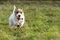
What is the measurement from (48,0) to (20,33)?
9.51 meters

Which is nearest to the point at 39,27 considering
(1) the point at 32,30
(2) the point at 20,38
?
(1) the point at 32,30

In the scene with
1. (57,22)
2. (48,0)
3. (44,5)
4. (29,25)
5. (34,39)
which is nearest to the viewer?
(34,39)

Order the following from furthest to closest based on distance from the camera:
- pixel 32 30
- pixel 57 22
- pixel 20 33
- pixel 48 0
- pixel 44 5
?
pixel 48 0
pixel 44 5
pixel 57 22
pixel 32 30
pixel 20 33

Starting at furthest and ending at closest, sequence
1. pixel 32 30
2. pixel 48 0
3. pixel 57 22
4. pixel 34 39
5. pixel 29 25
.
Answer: pixel 48 0, pixel 57 22, pixel 29 25, pixel 32 30, pixel 34 39

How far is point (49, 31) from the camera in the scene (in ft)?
29.6

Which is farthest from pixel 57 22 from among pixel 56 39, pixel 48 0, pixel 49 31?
pixel 48 0

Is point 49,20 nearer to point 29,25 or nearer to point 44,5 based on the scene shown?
point 29,25

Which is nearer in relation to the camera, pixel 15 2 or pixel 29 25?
pixel 29 25

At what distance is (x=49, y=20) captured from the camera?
1145cm

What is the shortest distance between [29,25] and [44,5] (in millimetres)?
6680

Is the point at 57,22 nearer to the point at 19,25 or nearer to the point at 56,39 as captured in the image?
the point at 19,25

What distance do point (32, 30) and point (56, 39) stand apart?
5.97 feet

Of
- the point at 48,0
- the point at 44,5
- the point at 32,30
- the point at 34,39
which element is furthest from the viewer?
the point at 48,0

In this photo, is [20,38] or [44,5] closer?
[20,38]
